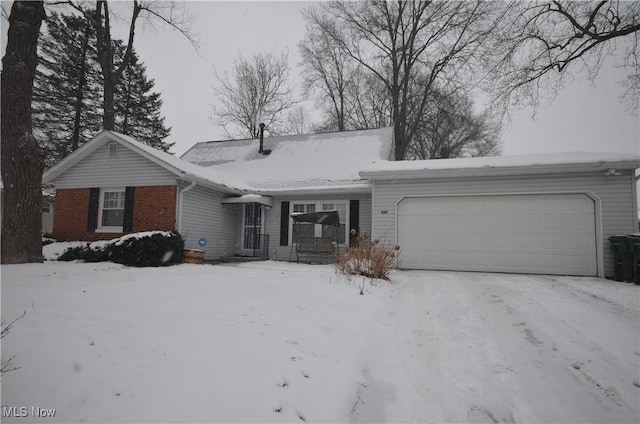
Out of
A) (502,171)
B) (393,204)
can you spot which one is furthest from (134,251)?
(502,171)

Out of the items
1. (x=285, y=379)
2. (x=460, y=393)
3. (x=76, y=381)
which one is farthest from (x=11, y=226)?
(x=460, y=393)

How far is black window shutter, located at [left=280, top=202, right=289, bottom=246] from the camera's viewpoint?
11.8 metres

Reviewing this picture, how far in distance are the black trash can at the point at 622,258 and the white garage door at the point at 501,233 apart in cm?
43

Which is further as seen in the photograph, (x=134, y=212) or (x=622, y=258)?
(x=134, y=212)

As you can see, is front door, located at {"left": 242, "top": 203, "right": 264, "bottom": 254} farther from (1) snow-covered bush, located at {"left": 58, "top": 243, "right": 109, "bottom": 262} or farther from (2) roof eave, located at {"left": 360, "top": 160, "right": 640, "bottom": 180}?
(1) snow-covered bush, located at {"left": 58, "top": 243, "right": 109, "bottom": 262}

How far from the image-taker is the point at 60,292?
401 cm

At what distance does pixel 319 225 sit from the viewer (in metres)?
11.5

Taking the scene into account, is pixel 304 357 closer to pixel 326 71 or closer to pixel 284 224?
pixel 284 224

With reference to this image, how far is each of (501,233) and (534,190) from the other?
145 centimetres

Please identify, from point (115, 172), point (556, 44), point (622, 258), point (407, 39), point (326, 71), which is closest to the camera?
point (622, 258)

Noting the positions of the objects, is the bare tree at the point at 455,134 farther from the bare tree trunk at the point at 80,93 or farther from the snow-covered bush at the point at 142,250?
the bare tree trunk at the point at 80,93

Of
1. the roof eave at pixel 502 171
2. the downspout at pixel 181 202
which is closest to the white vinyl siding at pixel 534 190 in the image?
the roof eave at pixel 502 171

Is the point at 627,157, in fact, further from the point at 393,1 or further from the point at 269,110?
the point at 269,110

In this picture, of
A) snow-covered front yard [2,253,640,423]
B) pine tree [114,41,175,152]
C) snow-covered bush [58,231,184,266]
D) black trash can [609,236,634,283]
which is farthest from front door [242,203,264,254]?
pine tree [114,41,175,152]
